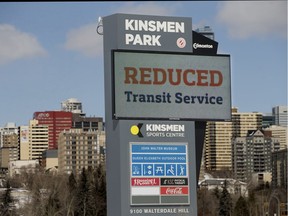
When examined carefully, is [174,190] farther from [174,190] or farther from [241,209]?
[241,209]

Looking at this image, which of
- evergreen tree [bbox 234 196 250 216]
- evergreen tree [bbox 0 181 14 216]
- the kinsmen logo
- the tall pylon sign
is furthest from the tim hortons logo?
evergreen tree [bbox 234 196 250 216]

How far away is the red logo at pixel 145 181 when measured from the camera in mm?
47188

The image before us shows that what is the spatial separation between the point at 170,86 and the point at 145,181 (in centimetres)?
434

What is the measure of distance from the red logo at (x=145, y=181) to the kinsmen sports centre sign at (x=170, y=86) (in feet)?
8.73

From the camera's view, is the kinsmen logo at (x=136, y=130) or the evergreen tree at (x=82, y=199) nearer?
the kinsmen logo at (x=136, y=130)

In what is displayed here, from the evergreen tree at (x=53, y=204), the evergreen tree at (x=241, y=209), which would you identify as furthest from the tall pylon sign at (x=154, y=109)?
the evergreen tree at (x=241, y=209)

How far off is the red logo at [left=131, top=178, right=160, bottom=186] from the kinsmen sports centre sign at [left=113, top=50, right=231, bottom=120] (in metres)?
2.66

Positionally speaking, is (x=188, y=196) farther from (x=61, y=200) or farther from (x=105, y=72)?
(x=61, y=200)

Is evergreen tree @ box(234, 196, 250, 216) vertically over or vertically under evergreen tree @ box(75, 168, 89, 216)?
under

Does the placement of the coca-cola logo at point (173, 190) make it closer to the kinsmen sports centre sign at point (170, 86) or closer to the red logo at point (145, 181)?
the red logo at point (145, 181)

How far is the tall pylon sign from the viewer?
47.2 metres

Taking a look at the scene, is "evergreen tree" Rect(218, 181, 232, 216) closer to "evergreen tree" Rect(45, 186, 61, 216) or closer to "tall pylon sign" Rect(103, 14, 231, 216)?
"evergreen tree" Rect(45, 186, 61, 216)

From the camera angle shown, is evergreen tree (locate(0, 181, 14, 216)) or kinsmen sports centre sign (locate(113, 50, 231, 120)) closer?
kinsmen sports centre sign (locate(113, 50, 231, 120))

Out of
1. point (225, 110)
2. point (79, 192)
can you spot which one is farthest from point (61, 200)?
point (225, 110)
